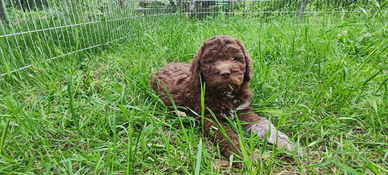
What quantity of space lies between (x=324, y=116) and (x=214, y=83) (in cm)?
115

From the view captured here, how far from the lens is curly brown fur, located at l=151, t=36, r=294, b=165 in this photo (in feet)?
5.73

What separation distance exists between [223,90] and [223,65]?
236mm

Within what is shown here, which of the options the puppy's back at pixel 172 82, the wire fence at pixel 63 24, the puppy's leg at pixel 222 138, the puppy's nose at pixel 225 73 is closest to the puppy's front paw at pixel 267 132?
the puppy's leg at pixel 222 138

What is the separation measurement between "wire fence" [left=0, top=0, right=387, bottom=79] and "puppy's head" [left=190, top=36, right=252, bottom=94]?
5.35 feet

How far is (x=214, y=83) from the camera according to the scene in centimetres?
179

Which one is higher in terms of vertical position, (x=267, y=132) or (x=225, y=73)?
(x=225, y=73)

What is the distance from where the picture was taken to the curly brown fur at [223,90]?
1747 millimetres

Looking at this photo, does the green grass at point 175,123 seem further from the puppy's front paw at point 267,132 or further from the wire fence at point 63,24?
the wire fence at point 63,24

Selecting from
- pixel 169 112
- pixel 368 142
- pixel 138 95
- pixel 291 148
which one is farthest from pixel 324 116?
pixel 138 95

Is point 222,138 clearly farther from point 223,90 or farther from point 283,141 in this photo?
point 283,141

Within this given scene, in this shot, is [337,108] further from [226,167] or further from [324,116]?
[226,167]

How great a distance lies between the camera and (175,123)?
6.82 ft

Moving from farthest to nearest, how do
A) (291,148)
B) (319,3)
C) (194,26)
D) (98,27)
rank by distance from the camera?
(319,3) → (194,26) → (98,27) → (291,148)

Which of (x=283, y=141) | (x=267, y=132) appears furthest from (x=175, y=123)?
(x=283, y=141)
